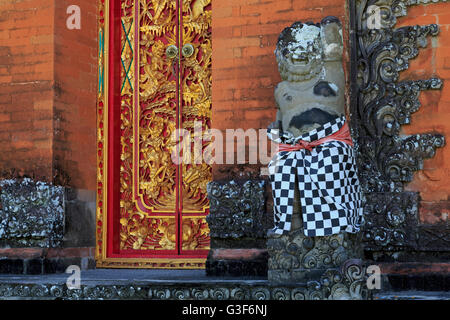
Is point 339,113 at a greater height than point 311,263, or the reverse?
point 339,113

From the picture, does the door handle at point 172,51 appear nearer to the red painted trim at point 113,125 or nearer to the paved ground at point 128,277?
the red painted trim at point 113,125

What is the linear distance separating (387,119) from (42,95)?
12.2 ft

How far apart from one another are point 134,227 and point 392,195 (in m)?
3.09

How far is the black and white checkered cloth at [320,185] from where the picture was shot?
200 inches

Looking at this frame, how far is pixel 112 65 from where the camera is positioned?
25.6 ft

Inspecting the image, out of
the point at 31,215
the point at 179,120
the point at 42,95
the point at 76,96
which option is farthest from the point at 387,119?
the point at 31,215

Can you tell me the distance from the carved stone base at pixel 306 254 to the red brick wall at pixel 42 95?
9.89ft

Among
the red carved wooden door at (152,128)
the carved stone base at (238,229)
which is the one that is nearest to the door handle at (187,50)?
the red carved wooden door at (152,128)

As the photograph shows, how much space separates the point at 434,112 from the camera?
6008mm

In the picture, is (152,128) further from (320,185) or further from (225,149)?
(320,185)

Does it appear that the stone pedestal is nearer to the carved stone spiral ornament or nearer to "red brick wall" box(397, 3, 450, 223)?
the carved stone spiral ornament
